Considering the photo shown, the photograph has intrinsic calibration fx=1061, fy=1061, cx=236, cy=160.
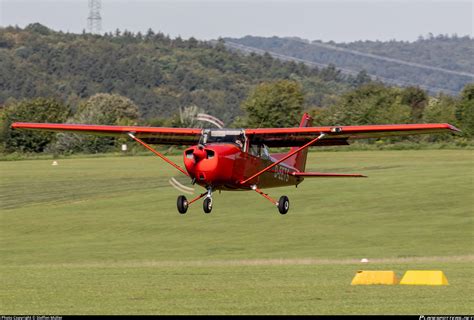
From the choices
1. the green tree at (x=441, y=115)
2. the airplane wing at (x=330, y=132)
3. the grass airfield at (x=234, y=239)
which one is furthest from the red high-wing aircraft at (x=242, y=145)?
the green tree at (x=441, y=115)

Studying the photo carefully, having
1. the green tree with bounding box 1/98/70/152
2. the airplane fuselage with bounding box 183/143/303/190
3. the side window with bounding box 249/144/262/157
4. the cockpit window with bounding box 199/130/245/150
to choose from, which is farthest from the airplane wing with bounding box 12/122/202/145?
the green tree with bounding box 1/98/70/152

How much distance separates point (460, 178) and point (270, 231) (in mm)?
41128

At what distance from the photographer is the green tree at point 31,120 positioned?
129 metres

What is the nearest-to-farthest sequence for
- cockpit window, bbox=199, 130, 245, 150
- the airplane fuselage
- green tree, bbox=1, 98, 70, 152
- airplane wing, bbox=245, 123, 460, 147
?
1. the airplane fuselage
2. cockpit window, bbox=199, 130, 245, 150
3. airplane wing, bbox=245, 123, 460, 147
4. green tree, bbox=1, 98, 70, 152

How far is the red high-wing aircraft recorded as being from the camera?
105ft

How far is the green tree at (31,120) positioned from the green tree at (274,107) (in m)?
25.4

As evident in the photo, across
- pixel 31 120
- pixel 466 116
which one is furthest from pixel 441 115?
pixel 31 120

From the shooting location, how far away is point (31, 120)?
467ft

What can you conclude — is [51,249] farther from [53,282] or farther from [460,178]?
[460,178]

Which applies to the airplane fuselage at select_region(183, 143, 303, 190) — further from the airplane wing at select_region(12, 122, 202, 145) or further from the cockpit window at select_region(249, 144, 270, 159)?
the airplane wing at select_region(12, 122, 202, 145)

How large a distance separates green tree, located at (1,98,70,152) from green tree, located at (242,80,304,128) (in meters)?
25.4

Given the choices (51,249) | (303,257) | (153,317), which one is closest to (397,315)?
(153,317)

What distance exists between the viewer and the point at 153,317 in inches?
1289

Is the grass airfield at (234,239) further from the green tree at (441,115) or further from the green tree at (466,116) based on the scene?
the green tree at (466,116)
